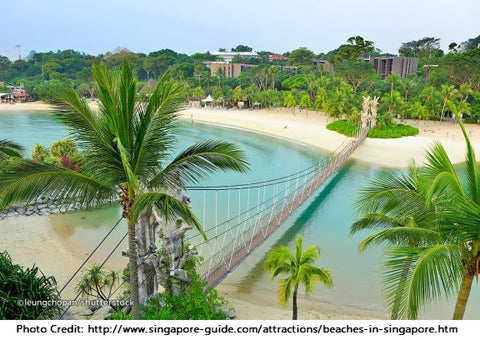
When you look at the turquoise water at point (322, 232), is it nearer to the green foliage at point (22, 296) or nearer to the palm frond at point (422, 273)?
the green foliage at point (22, 296)

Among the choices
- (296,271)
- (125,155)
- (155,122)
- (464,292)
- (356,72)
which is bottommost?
(296,271)

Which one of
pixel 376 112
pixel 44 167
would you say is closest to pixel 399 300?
pixel 44 167

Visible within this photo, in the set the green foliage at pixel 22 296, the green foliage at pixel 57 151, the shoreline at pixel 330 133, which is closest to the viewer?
the green foliage at pixel 22 296

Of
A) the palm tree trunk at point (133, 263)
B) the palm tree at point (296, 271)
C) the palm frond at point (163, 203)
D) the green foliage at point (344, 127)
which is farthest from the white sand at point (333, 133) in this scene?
the palm frond at point (163, 203)

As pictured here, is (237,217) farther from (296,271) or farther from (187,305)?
(187,305)

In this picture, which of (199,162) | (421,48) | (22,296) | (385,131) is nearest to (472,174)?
(199,162)

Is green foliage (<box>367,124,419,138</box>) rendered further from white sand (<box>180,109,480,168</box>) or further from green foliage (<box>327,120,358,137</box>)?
green foliage (<box>327,120,358,137</box>)
